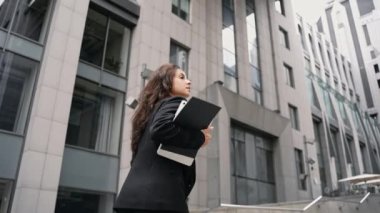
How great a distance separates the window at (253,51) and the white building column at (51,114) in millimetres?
10805

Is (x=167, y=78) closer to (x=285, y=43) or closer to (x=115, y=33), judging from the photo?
(x=115, y=33)

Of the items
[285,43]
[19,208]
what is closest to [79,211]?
[19,208]

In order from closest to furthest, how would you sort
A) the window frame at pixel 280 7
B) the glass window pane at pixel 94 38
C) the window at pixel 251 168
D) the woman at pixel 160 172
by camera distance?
1. the woman at pixel 160 172
2. the glass window pane at pixel 94 38
3. the window at pixel 251 168
4. the window frame at pixel 280 7

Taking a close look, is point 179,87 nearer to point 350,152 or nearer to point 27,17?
point 27,17

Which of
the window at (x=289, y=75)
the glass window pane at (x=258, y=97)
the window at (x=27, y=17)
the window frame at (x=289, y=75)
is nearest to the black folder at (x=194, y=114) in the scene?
the window at (x=27, y=17)

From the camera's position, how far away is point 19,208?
9.52 meters

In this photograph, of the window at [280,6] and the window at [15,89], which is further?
the window at [280,6]

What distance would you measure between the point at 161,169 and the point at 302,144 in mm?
22220

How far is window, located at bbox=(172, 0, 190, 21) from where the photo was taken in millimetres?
17442

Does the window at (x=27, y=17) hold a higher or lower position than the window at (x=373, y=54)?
lower

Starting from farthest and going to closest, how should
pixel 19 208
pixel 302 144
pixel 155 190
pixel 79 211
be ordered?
pixel 302 144 → pixel 79 211 → pixel 19 208 → pixel 155 190

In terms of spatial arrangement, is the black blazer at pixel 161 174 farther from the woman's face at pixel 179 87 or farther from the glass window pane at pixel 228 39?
the glass window pane at pixel 228 39

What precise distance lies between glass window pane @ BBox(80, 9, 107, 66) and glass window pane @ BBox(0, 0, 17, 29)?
2680 mm

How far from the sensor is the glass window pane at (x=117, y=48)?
14.1 meters
